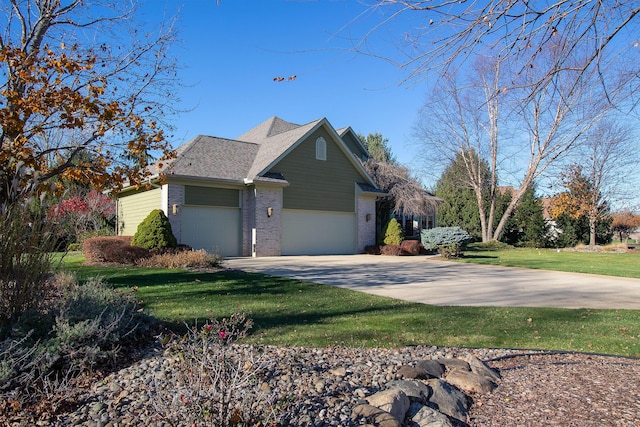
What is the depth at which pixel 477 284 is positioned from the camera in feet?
36.1

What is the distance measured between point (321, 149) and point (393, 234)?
5.46 meters

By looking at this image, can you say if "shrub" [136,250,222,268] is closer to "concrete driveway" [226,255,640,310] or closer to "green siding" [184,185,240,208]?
"concrete driveway" [226,255,640,310]

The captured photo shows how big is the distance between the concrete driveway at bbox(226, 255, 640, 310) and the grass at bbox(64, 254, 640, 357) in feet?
2.88

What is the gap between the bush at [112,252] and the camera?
13.7m

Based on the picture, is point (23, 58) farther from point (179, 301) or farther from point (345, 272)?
point (345, 272)

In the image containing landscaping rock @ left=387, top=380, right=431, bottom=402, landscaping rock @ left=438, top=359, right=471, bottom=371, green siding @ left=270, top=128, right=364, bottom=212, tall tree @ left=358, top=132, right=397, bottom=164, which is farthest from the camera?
tall tree @ left=358, top=132, right=397, bottom=164

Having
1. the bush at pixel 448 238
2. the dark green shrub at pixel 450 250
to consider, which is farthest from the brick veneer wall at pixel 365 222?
the dark green shrub at pixel 450 250

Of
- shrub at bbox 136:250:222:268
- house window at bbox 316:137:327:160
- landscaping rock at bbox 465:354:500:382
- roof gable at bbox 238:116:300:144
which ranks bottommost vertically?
landscaping rock at bbox 465:354:500:382

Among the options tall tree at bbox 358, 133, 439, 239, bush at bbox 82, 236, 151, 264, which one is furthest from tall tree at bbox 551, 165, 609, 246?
bush at bbox 82, 236, 151, 264

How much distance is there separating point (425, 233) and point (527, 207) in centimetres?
1447

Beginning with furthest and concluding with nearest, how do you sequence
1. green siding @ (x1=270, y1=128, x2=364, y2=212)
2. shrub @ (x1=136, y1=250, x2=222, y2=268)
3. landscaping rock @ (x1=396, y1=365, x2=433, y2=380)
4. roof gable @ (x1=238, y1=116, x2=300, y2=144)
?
roof gable @ (x1=238, y1=116, x2=300, y2=144), green siding @ (x1=270, y1=128, x2=364, y2=212), shrub @ (x1=136, y1=250, x2=222, y2=268), landscaping rock @ (x1=396, y1=365, x2=433, y2=380)

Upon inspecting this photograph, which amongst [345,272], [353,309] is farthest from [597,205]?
[353,309]

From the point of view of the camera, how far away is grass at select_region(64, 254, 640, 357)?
17.5 feet

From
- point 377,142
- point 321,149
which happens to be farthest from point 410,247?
point 377,142
